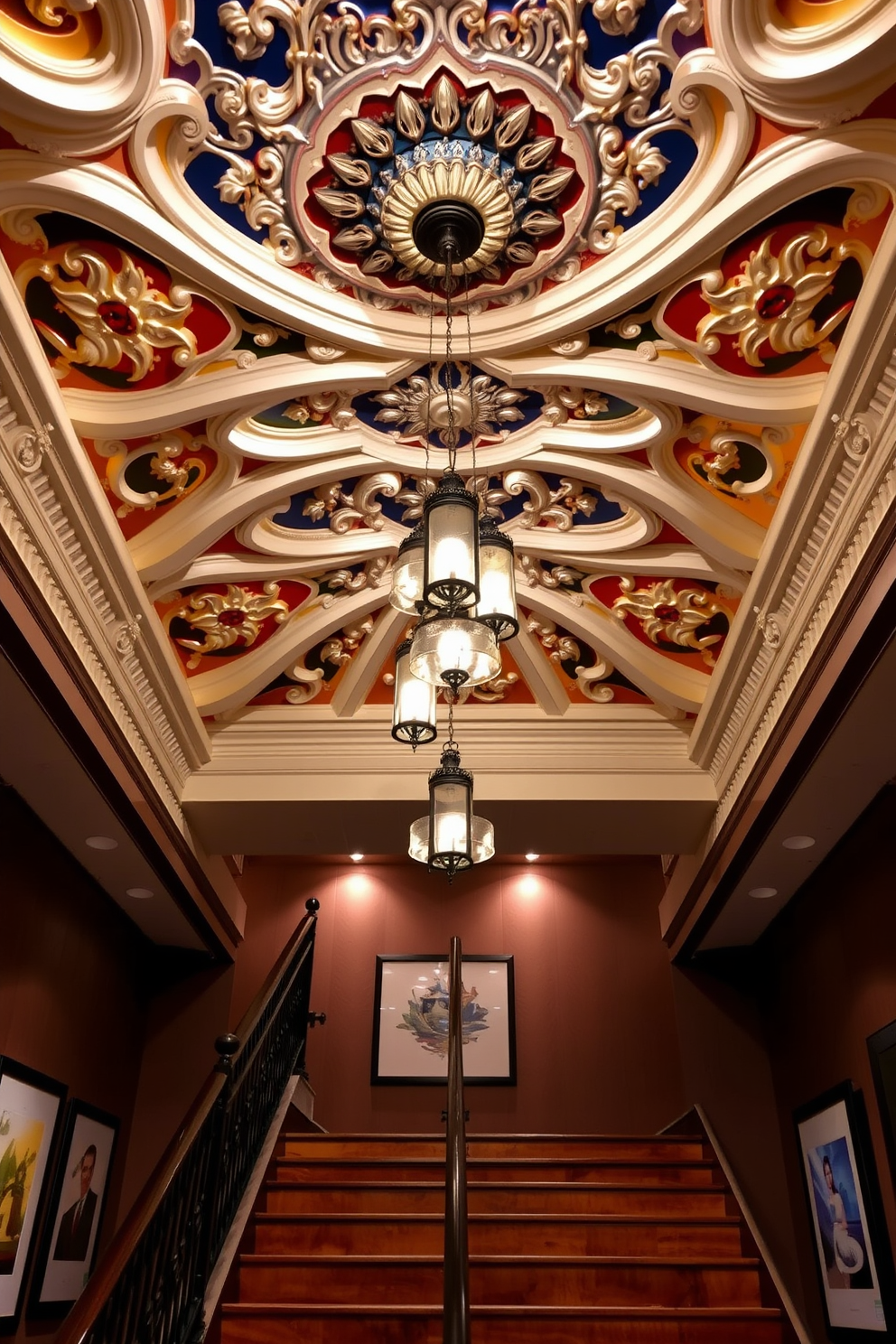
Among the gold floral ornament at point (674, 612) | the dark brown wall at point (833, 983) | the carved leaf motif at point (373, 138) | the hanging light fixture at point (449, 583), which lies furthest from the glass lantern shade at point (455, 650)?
the dark brown wall at point (833, 983)

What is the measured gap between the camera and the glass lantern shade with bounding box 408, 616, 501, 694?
2865 millimetres

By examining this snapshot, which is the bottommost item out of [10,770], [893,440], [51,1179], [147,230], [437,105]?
[51,1179]

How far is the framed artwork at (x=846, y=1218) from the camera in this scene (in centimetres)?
485

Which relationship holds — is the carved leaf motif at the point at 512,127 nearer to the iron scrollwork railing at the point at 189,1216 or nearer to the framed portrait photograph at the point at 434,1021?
the iron scrollwork railing at the point at 189,1216

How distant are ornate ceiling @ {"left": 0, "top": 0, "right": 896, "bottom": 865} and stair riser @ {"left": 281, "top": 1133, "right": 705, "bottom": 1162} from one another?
10.0ft

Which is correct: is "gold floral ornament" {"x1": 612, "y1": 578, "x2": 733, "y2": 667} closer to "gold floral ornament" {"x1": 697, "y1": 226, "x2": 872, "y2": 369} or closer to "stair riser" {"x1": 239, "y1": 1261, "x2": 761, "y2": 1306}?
"gold floral ornament" {"x1": 697, "y1": 226, "x2": 872, "y2": 369}

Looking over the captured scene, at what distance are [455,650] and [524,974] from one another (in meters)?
5.97

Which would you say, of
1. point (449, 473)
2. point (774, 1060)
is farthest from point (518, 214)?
point (774, 1060)

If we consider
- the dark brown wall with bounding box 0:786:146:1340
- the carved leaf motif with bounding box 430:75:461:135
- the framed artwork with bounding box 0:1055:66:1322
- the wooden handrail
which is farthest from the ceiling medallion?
the framed artwork with bounding box 0:1055:66:1322

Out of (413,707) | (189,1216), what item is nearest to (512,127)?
(413,707)

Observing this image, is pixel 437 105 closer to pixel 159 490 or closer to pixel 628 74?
pixel 628 74

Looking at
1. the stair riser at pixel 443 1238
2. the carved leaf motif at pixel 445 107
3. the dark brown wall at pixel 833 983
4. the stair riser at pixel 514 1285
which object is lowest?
the stair riser at pixel 514 1285

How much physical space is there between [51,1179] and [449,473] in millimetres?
4497

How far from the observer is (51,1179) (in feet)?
17.7
